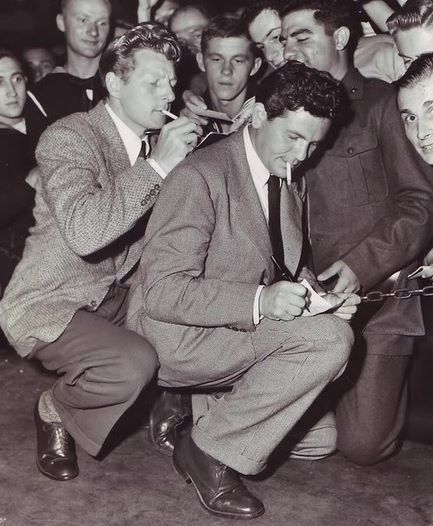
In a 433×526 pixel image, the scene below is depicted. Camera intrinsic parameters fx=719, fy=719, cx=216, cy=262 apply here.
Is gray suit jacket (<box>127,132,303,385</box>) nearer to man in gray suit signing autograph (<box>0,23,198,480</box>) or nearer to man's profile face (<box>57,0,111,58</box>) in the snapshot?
man in gray suit signing autograph (<box>0,23,198,480</box>)

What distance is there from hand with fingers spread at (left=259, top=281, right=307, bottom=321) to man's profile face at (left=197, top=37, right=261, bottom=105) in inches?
82.2

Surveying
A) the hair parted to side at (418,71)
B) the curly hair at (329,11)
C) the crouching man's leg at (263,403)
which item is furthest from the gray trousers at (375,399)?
the curly hair at (329,11)

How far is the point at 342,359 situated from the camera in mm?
2760

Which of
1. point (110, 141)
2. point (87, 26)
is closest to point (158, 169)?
point (110, 141)

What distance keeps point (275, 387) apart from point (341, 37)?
178 centimetres

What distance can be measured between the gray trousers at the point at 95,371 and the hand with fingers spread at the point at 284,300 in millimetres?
572

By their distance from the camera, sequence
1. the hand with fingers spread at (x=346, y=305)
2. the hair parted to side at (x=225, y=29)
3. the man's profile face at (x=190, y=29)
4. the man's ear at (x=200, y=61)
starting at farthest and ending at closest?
the man's profile face at (x=190, y=29), the man's ear at (x=200, y=61), the hair parted to side at (x=225, y=29), the hand with fingers spread at (x=346, y=305)

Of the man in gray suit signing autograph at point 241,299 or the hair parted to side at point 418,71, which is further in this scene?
the hair parted to side at point 418,71

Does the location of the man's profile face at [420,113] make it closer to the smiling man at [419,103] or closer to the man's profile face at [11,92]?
the smiling man at [419,103]

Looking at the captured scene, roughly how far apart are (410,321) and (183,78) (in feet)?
8.41

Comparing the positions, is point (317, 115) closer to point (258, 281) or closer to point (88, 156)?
point (258, 281)

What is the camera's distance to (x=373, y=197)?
3.30 metres

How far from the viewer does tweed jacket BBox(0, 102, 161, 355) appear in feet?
9.52

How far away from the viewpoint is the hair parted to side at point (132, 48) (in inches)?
131
